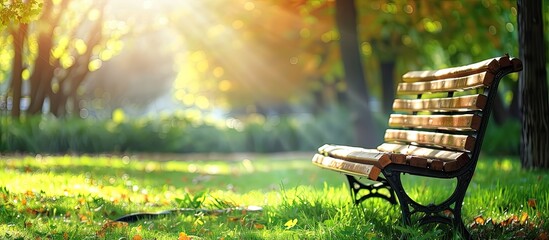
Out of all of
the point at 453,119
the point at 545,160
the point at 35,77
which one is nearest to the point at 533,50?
the point at 545,160

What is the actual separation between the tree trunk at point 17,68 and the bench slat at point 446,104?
10.4 meters

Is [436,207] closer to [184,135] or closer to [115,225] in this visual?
[115,225]

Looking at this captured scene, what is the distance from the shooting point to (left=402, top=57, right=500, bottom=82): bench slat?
5609 millimetres

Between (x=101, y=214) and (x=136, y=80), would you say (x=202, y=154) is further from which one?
(x=136, y=80)

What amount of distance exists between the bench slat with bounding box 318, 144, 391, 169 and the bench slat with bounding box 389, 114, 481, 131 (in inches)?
23.7

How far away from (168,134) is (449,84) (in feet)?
47.3

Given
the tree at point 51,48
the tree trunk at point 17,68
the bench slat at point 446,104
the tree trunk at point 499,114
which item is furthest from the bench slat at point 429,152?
the tree trunk at point 499,114

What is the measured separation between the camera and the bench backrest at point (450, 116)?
5.60m

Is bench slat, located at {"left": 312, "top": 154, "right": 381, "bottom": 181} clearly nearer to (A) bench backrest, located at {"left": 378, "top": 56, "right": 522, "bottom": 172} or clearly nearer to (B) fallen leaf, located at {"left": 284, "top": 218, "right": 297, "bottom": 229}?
(A) bench backrest, located at {"left": 378, "top": 56, "right": 522, "bottom": 172}

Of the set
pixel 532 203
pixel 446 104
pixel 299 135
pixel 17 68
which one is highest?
pixel 17 68

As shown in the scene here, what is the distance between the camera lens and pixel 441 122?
632cm

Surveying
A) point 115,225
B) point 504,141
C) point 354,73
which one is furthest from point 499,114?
point 115,225

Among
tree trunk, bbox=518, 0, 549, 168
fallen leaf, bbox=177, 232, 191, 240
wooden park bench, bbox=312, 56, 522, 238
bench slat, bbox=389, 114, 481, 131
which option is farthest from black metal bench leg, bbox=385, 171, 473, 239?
tree trunk, bbox=518, 0, 549, 168

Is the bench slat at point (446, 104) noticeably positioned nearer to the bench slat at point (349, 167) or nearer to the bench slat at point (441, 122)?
the bench slat at point (441, 122)
